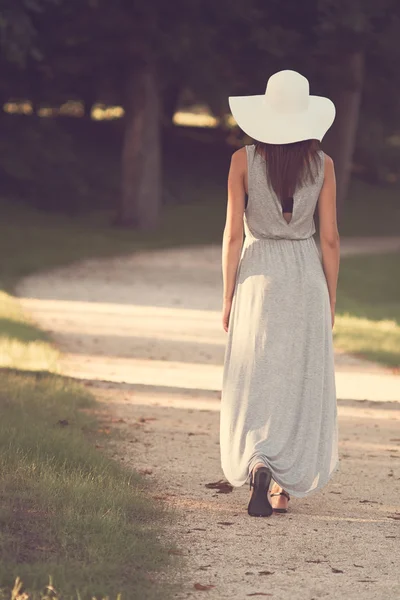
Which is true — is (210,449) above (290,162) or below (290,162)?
below

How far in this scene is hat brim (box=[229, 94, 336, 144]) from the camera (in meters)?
5.57

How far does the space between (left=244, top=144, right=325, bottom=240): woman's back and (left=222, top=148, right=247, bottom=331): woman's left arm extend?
1.5 inches

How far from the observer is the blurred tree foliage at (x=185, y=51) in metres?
23.1

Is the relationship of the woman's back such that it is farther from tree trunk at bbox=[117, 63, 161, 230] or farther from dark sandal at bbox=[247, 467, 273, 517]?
tree trunk at bbox=[117, 63, 161, 230]

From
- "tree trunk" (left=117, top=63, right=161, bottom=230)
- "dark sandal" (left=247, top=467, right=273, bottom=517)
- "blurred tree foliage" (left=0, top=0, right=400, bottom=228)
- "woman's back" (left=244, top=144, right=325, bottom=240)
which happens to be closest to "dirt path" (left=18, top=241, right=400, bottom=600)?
"dark sandal" (left=247, top=467, right=273, bottom=517)

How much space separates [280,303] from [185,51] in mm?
18591

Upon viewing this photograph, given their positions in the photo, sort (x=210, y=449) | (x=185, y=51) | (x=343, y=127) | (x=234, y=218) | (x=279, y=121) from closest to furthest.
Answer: (x=279, y=121) → (x=234, y=218) → (x=210, y=449) → (x=185, y=51) → (x=343, y=127)

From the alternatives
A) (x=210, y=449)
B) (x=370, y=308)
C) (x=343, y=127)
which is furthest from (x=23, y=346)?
(x=343, y=127)

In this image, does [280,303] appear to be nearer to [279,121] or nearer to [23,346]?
[279,121]

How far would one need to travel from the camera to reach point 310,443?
5.66 metres

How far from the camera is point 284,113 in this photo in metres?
5.61

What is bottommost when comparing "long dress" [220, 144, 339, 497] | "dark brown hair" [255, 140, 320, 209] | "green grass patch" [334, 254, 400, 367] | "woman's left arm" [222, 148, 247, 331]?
"green grass patch" [334, 254, 400, 367]

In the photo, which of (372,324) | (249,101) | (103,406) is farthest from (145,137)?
(249,101)

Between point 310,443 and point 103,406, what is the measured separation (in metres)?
3.16
